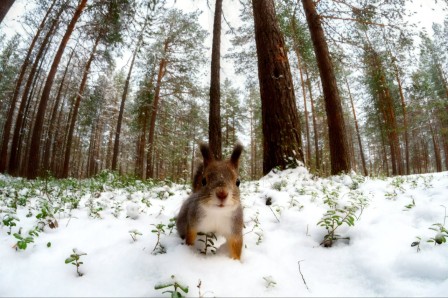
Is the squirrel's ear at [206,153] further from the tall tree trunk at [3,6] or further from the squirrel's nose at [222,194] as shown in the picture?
the tall tree trunk at [3,6]

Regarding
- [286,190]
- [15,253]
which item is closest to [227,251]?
[15,253]

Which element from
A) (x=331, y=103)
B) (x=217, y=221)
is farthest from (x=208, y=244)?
(x=331, y=103)

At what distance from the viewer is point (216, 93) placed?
1067 centimetres

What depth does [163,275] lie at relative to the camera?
1974 mm

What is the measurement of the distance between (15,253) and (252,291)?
6.72ft

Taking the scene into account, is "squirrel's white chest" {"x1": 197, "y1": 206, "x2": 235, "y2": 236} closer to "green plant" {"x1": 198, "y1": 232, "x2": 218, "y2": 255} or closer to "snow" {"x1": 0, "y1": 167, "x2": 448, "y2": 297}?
"green plant" {"x1": 198, "y1": 232, "x2": 218, "y2": 255}

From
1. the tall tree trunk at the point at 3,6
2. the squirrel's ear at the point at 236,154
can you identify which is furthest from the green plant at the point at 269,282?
the tall tree trunk at the point at 3,6

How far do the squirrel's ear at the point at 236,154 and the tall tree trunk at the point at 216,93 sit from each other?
6602mm

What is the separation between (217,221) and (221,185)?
373 mm

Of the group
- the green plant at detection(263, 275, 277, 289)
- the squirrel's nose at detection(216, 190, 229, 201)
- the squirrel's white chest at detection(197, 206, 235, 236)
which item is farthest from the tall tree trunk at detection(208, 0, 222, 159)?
the green plant at detection(263, 275, 277, 289)

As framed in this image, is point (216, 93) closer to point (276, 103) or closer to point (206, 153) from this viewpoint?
point (276, 103)

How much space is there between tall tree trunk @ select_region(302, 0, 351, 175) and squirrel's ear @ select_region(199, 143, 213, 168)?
6.51 m

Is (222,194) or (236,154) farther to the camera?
(236,154)

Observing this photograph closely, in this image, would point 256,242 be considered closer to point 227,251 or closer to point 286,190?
point 227,251
